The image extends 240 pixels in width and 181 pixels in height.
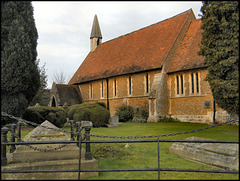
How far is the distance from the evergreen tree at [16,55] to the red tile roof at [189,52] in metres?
13.5

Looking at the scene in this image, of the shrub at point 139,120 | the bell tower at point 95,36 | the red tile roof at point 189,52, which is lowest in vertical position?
the shrub at point 139,120

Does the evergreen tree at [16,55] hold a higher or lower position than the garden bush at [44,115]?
higher

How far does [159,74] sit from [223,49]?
9116 millimetres

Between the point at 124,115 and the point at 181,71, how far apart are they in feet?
22.2

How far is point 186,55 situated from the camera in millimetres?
19203

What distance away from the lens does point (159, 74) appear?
1956cm

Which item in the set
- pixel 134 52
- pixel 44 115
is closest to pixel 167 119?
pixel 134 52

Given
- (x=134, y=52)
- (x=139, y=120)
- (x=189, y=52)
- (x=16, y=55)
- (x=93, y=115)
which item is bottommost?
(x=139, y=120)

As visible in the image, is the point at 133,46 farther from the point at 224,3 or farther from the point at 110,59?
the point at 224,3

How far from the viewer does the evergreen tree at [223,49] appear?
9.99 m

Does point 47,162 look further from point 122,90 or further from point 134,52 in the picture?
point 134,52

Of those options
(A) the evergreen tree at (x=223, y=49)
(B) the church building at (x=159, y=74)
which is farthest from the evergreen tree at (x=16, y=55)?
(B) the church building at (x=159, y=74)

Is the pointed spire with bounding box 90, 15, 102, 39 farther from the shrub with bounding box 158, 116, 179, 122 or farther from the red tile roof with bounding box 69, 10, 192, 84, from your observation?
the shrub with bounding box 158, 116, 179, 122

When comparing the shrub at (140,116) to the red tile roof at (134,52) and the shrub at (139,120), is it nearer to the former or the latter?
the shrub at (139,120)
